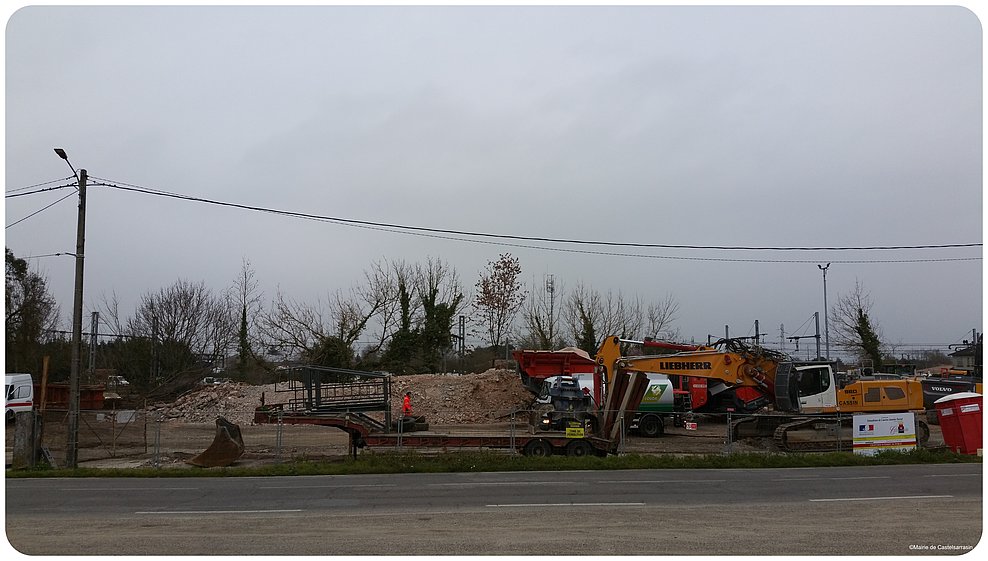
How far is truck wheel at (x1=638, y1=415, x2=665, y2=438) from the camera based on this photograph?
29.2 meters

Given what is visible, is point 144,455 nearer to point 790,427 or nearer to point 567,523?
point 567,523

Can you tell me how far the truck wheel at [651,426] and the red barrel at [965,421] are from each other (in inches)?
381

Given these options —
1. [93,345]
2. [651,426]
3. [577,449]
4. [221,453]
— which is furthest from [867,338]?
[93,345]

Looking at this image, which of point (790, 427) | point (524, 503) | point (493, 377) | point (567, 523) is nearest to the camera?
point (567, 523)

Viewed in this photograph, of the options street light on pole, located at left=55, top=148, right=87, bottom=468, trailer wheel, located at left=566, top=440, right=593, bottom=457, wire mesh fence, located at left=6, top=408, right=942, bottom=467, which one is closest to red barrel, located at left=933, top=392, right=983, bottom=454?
wire mesh fence, located at left=6, top=408, right=942, bottom=467

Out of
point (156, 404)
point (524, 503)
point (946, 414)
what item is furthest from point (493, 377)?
point (524, 503)

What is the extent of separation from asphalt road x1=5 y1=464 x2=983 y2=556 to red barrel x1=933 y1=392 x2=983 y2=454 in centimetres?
305

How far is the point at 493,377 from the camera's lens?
42.6 metres

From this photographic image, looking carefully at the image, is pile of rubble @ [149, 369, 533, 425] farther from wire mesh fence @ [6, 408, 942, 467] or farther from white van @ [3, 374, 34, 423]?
white van @ [3, 374, 34, 423]

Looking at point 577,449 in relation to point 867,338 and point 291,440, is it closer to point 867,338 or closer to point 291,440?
point 291,440

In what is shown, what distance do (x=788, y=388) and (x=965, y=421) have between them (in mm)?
5313

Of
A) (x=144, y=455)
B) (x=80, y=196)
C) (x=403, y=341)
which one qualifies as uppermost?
(x=80, y=196)

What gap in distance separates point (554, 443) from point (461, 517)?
9901 millimetres

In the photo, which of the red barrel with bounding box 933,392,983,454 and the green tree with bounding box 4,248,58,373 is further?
the green tree with bounding box 4,248,58,373
